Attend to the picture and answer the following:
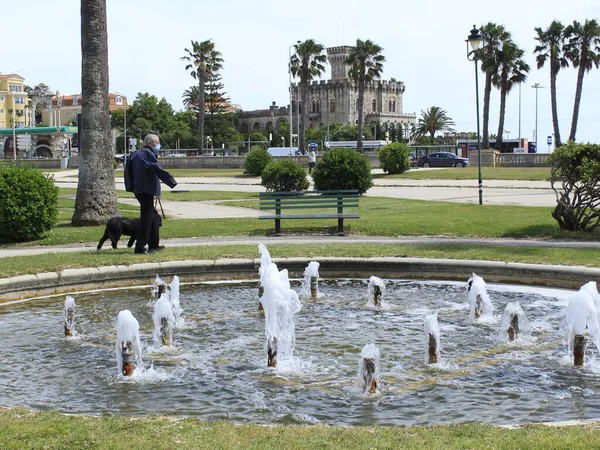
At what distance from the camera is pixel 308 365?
6910 mm

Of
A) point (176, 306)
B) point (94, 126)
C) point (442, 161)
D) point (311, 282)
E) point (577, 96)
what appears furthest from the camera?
point (442, 161)

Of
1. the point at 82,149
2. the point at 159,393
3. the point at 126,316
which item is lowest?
the point at 159,393

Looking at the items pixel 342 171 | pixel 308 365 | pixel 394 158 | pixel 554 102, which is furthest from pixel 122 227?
pixel 554 102

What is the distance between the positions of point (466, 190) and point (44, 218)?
20002 mm

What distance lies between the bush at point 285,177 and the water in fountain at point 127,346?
67.4ft

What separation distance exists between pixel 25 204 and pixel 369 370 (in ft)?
35.7

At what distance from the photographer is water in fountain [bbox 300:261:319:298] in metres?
10.3

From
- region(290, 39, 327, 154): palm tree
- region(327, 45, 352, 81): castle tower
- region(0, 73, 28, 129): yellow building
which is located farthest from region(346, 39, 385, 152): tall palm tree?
region(327, 45, 352, 81): castle tower

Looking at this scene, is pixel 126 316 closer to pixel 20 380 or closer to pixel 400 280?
pixel 20 380

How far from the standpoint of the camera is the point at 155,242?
40.7 feet

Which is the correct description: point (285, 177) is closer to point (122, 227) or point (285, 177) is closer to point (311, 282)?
point (122, 227)

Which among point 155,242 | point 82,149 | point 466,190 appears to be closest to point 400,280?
point 155,242

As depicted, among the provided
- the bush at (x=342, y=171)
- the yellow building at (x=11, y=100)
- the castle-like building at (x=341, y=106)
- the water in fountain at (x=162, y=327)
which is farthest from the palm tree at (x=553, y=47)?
the yellow building at (x=11, y=100)

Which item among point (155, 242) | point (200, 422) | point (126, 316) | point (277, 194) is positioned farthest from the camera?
point (277, 194)
